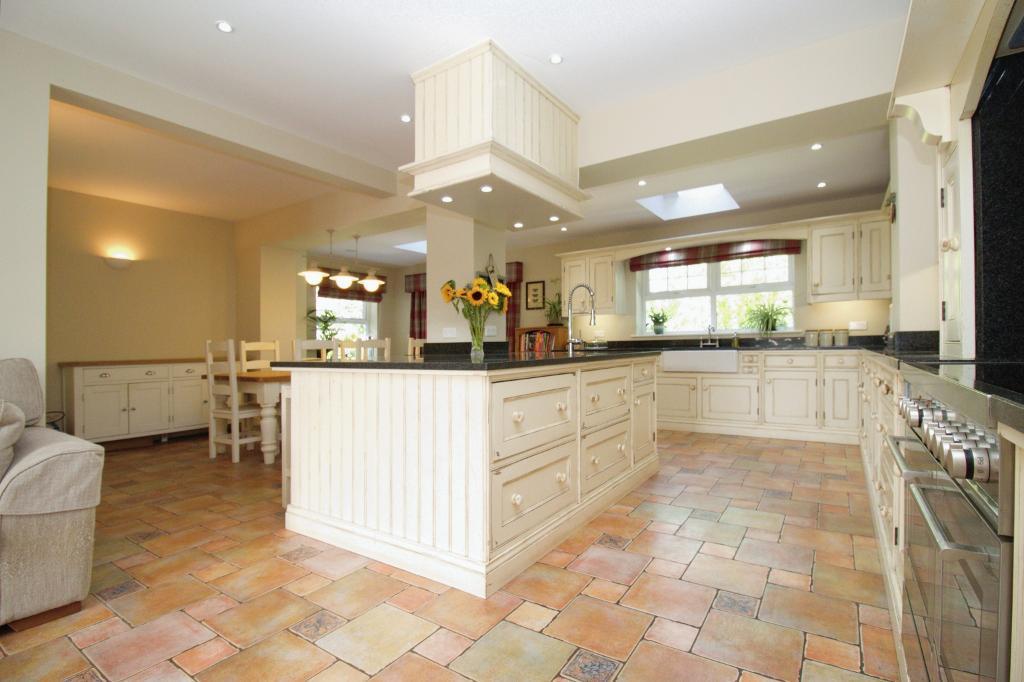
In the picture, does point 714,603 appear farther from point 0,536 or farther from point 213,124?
point 213,124

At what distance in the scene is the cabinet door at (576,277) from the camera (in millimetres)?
6613

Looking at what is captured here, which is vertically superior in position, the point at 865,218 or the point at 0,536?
the point at 865,218

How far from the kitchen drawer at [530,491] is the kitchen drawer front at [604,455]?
13 centimetres

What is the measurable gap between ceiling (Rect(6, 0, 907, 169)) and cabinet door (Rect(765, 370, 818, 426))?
315 centimetres

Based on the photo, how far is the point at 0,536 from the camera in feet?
5.20

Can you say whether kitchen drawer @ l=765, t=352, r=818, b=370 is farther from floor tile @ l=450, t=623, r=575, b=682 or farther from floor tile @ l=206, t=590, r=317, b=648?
floor tile @ l=206, t=590, r=317, b=648

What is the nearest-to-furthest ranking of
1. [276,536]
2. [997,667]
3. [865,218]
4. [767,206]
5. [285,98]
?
1. [997,667]
2. [276,536]
3. [285,98]
4. [865,218]
5. [767,206]

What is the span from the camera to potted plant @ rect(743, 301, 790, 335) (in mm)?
5652

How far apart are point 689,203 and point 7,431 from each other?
6.00 m

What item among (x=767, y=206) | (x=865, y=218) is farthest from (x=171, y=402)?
(x=865, y=218)

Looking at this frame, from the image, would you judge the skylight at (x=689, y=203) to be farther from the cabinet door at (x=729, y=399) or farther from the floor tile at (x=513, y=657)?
the floor tile at (x=513, y=657)

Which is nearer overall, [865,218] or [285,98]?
[285,98]

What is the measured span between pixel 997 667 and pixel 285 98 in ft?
13.3

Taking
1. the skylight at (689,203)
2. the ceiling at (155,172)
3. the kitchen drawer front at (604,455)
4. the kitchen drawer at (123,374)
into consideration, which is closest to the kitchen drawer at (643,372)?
the kitchen drawer front at (604,455)
